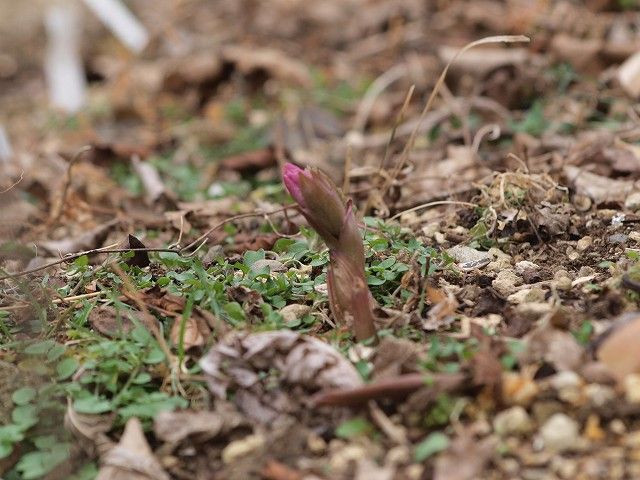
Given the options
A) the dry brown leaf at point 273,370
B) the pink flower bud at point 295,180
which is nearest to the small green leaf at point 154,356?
the dry brown leaf at point 273,370

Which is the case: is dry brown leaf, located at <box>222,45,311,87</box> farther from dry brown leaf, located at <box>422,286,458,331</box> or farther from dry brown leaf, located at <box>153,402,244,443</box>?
dry brown leaf, located at <box>153,402,244,443</box>

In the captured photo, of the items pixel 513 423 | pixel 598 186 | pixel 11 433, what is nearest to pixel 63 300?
pixel 11 433

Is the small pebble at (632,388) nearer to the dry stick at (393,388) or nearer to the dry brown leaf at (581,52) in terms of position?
the dry stick at (393,388)

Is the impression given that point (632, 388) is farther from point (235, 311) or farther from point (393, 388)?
point (235, 311)

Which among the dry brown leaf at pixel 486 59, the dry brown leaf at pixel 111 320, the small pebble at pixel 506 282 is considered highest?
the dry brown leaf at pixel 111 320

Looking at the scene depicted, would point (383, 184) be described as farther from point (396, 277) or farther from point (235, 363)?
point (235, 363)

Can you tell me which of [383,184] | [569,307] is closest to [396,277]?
[569,307]
